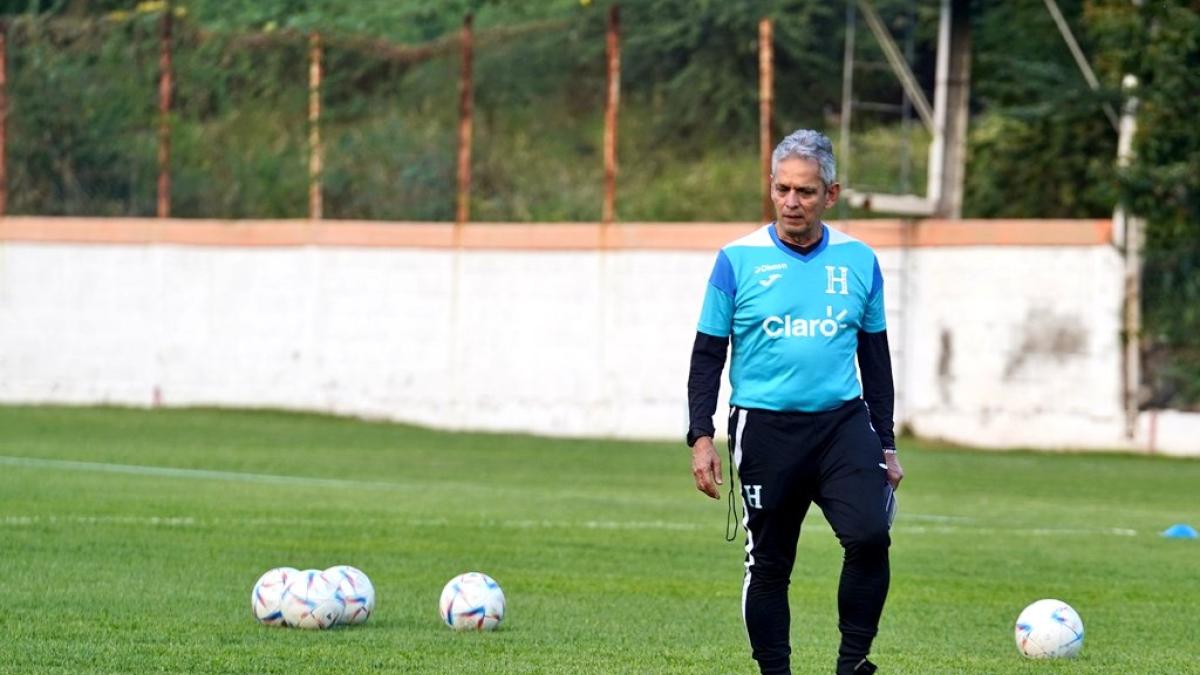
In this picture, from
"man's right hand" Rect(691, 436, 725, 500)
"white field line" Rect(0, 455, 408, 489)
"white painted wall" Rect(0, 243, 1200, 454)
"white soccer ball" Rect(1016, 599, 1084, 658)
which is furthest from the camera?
"white painted wall" Rect(0, 243, 1200, 454)

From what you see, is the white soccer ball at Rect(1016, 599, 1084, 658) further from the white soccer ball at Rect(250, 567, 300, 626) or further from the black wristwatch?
the white soccer ball at Rect(250, 567, 300, 626)

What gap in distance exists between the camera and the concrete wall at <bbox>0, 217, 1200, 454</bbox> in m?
27.0

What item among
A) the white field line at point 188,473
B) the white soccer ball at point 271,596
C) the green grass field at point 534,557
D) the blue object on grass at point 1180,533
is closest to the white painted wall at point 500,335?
the green grass field at point 534,557

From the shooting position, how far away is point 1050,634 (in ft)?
31.4

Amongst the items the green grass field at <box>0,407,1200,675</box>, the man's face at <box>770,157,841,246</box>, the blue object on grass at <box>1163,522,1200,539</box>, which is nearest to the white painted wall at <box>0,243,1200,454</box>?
the green grass field at <box>0,407,1200,675</box>

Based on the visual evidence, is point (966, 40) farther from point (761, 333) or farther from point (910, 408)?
point (761, 333)

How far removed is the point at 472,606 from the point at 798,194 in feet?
10.5

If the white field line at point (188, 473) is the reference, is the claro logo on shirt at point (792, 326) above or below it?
above

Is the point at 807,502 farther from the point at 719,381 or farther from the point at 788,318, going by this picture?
the point at 788,318

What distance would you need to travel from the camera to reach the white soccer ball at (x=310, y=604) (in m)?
9.92

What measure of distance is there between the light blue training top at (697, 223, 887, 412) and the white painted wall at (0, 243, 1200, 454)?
757 inches

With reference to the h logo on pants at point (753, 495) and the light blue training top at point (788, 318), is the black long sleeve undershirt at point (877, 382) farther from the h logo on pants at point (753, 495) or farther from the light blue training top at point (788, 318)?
the h logo on pants at point (753, 495)

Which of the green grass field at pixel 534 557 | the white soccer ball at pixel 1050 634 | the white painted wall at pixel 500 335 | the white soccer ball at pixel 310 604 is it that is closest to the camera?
the green grass field at pixel 534 557

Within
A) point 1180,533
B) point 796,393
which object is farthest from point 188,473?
point 796,393
